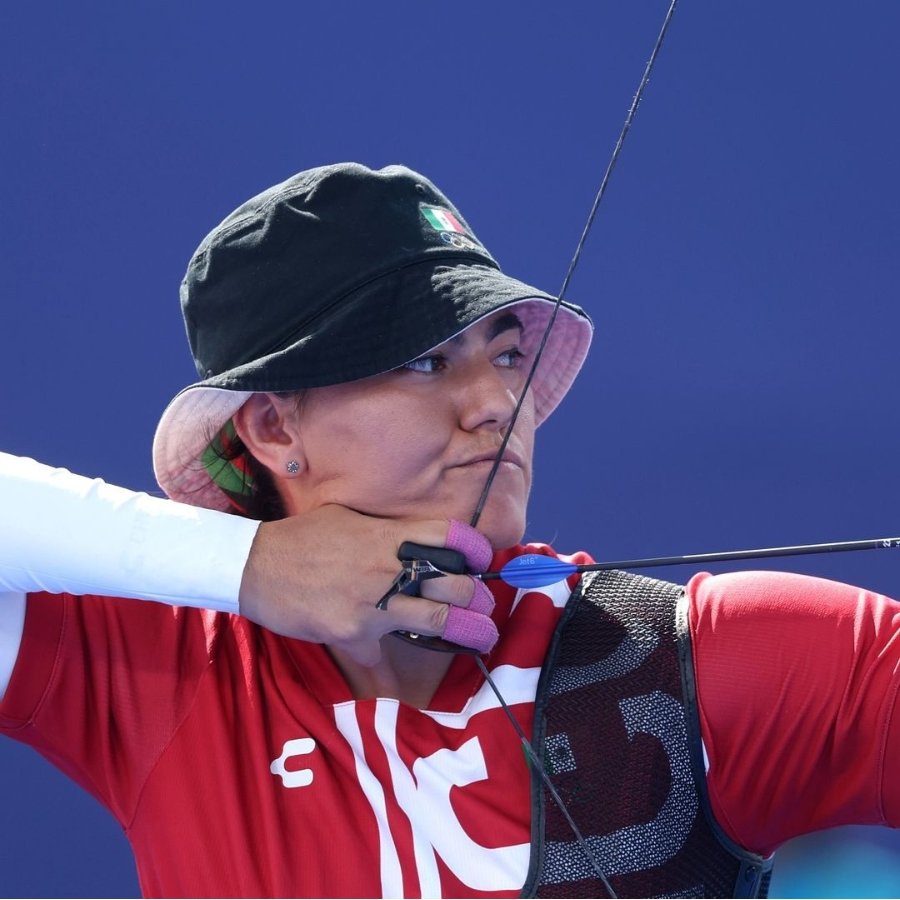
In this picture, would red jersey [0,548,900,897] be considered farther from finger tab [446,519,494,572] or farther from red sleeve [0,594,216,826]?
finger tab [446,519,494,572]

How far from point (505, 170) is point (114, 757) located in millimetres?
1013

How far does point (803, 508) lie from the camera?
172 centimetres

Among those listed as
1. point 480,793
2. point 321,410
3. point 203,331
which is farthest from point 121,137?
point 480,793

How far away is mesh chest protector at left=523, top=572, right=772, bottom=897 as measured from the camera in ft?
3.32

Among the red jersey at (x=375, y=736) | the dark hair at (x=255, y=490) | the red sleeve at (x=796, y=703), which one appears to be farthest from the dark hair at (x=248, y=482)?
the red sleeve at (x=796, y=703)

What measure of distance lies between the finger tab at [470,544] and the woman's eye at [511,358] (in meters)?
0.20

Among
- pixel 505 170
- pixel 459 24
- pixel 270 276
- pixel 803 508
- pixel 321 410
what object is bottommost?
pixel 803 508

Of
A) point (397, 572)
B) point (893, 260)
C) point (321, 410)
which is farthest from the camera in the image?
point (893, 260)

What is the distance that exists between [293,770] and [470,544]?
264 mm

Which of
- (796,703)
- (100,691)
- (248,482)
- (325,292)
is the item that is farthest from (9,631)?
(796,703)

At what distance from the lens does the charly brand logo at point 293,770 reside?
1.08m

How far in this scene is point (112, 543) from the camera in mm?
1063

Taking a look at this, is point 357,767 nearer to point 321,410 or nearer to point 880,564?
point 321,410

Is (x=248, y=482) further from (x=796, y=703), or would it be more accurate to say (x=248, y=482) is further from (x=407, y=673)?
(x=796, y=703)
